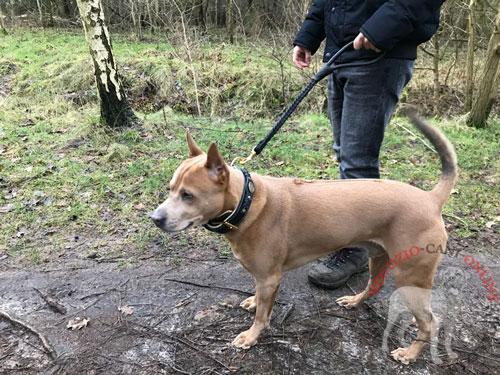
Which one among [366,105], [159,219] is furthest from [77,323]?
[366,105]

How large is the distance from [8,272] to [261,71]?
889cm

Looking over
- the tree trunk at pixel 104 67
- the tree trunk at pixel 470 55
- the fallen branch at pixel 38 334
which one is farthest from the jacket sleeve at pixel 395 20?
the tree trunk at pixel 470 55

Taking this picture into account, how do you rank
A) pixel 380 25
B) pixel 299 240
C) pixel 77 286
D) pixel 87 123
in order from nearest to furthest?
1. pixel 380 25
2. pixel 299 240
3. pixel 77 286
4. pixel 87 123

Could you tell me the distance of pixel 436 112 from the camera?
9.35 meters

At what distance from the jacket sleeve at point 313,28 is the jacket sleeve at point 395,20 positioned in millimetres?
970

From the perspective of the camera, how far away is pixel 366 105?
290 cm

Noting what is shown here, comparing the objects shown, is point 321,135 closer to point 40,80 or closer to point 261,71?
point 261,71

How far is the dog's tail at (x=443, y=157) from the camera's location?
2.51 meters

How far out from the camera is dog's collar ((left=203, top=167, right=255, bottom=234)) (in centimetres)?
244

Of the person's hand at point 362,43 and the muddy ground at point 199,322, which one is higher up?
the person's hand at point 362,43

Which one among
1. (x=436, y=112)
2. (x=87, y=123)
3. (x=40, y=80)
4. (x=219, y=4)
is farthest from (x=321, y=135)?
(x=219, y=4)

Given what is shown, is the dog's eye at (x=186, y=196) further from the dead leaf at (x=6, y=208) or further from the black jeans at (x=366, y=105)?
the dead leaf at (x=6, y=208)

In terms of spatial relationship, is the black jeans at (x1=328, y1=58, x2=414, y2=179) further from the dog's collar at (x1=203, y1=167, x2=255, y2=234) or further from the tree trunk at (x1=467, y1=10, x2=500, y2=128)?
the tree trunk at (x1=467, y1=10, x2=500, y2=128)

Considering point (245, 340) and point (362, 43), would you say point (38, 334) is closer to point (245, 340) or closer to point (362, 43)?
point (245, 340)
